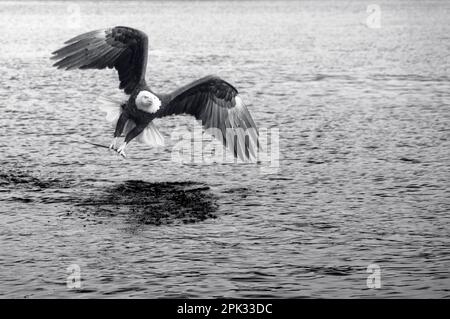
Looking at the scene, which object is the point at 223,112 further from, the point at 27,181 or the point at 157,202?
the point at 27,181

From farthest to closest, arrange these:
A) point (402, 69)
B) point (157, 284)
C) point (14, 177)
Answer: point (402, 69)
point (14, 177)
point (157, 284)

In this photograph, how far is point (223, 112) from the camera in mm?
14891

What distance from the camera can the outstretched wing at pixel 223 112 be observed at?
1475 cm

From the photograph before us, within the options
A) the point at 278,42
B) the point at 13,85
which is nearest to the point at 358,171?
the point at 13,85

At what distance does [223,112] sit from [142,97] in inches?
50.4

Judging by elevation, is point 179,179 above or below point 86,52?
below

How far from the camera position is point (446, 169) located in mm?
15883

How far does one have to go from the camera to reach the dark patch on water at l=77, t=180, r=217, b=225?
12898 millimetres

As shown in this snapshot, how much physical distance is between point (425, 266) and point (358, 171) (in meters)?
4.99

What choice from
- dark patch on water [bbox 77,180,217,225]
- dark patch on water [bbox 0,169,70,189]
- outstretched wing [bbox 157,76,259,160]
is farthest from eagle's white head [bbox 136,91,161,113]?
dark patch on water [bbox 0,169,70,189]

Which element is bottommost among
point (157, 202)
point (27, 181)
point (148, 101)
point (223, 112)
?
point (157, 202)

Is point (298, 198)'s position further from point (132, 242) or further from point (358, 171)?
point (132, 242)

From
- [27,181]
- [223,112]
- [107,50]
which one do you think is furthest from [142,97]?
[27,181]

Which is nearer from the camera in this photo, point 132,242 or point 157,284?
point 157,284
